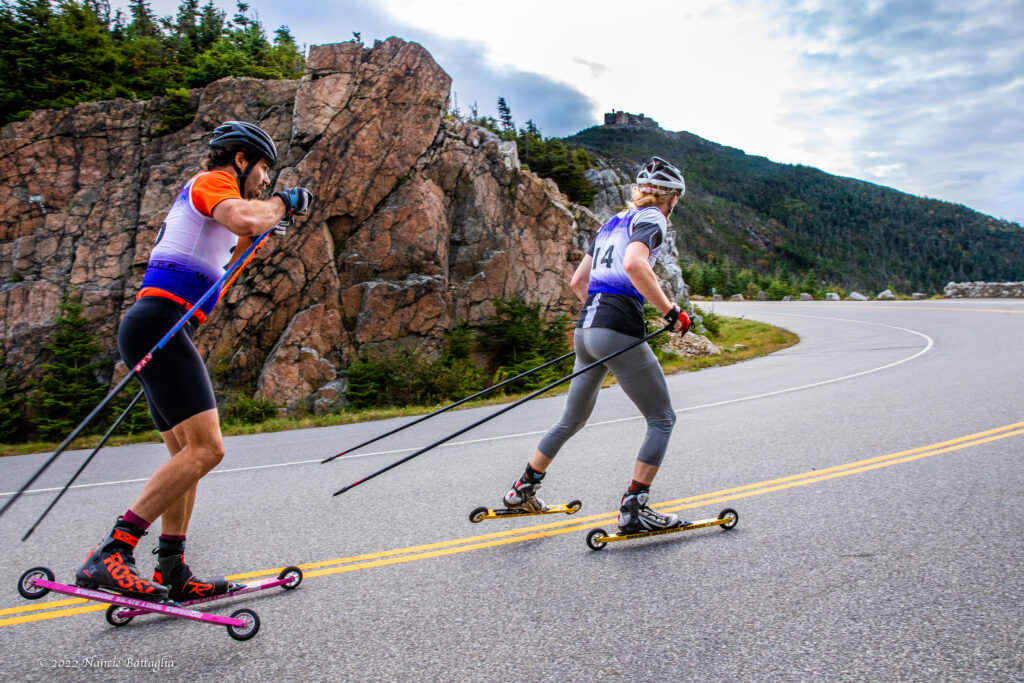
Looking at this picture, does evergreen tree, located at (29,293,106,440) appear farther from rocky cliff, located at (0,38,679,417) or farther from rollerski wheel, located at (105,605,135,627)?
rollerski wheel, located at (105,605,135,627)

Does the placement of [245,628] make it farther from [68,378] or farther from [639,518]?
[68,378]

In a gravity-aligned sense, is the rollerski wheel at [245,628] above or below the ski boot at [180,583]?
below

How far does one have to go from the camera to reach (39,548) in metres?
3.86

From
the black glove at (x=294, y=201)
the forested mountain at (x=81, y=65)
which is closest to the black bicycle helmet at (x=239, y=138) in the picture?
the black glove at (x=294, y=201)

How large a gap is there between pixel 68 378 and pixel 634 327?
18.1m

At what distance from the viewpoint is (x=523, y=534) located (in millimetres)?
3783

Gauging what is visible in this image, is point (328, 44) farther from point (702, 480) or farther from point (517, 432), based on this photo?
point (702, 480)

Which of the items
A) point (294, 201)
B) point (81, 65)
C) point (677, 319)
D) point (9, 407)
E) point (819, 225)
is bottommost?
point (9, 407)

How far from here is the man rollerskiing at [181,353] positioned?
2725mm

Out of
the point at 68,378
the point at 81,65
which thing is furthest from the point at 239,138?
the point at 81,65

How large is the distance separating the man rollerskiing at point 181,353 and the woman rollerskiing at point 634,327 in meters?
2.05

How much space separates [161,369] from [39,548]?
2351mm

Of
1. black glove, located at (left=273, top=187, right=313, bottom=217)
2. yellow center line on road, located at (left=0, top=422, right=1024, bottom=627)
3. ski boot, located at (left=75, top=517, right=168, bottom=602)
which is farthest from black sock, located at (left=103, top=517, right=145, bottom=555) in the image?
black glove, located at (left=273, top=187, right=313, bottom=217)

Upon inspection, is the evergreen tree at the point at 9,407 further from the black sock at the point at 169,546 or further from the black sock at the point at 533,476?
the black sock at the point at 533,476
